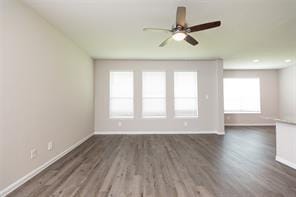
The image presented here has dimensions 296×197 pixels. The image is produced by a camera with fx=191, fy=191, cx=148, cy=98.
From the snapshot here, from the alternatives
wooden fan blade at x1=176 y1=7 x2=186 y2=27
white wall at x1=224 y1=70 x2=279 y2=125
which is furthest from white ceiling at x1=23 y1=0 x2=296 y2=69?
white wall at x1=224 y1=70 x2=279 y2=125

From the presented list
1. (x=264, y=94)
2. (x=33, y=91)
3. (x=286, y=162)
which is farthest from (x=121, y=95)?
(x=264, y=94)

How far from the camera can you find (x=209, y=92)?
22.4 feet

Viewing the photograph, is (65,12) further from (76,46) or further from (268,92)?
(268,92)

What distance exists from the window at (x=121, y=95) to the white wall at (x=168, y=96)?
17 cm

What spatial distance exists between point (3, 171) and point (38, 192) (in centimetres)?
48

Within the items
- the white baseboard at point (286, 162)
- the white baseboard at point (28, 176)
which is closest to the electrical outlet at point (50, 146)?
the white baseboard at point (28, 176)

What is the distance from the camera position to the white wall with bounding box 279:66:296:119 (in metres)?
7.74

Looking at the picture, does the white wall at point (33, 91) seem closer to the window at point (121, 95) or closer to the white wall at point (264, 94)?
the window at point (121, 95)

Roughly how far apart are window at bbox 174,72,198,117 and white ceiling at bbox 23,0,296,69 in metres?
1.23

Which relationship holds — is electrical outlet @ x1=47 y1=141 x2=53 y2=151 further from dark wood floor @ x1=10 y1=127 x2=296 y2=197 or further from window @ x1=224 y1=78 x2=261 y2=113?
window @ x1=224 y1=78 x2=261 y2=113

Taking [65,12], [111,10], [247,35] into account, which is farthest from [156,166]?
[247,35]

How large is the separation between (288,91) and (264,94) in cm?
90

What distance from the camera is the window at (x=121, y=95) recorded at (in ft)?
22.2

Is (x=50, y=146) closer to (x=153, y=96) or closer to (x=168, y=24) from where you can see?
(x=168, y=24)
